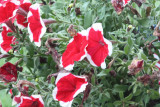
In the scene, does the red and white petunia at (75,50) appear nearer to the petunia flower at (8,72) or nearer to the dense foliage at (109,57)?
the dense foliage at (109,57)

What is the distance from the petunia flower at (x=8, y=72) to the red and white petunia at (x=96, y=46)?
0.48 m

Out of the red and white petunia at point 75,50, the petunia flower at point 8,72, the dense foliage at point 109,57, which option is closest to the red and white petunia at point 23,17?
the dense foliage at point 109,57

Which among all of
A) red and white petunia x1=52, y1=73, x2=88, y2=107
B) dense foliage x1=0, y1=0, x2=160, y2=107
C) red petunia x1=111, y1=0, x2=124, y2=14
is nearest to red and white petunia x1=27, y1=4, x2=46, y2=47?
dense foliage x1=0, y1=0, x2=160, y2=107

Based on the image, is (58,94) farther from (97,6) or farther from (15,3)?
(97,6)

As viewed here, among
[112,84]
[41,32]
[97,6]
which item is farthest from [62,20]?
[112,84]

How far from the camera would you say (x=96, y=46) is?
35.4 inches

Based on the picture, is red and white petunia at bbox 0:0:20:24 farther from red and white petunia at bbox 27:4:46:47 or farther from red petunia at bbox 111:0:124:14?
red petunia at bbox 111:0:124:14

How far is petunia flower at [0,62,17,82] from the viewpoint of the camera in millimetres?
1211

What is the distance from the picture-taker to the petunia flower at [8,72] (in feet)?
3.97

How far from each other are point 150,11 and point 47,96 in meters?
0.55

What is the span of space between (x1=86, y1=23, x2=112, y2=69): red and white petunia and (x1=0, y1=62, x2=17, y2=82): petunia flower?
479 millimetres

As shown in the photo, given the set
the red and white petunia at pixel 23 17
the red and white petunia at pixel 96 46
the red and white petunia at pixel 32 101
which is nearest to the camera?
the red and white petunia at pixel 96 46

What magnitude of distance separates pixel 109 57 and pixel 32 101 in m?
0.36

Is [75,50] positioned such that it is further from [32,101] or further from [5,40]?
[5,40]
